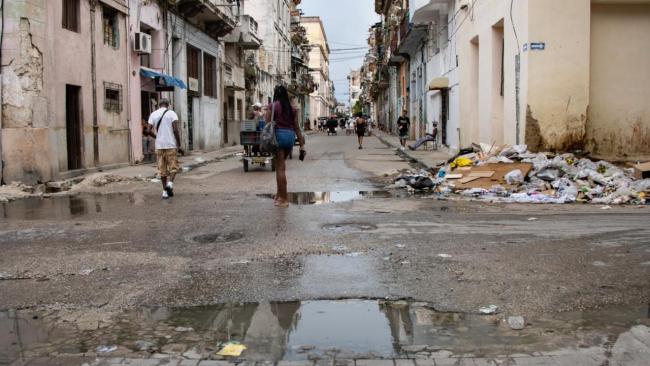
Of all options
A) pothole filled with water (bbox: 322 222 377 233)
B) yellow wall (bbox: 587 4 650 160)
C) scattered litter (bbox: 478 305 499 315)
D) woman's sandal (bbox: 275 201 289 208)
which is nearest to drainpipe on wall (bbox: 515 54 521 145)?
yellow wall (bbox: 587 4 650 160)

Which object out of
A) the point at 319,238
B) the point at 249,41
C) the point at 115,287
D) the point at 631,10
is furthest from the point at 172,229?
the point at 249,41

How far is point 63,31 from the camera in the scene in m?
14.5

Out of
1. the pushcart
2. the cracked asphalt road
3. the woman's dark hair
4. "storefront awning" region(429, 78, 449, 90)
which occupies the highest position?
"storefront awning" region(429, 78, 449, 90)

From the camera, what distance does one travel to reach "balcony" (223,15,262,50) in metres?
33.6

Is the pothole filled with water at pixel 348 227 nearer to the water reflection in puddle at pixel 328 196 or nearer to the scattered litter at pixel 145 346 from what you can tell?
the water reflection in puddle at pixel 328 196

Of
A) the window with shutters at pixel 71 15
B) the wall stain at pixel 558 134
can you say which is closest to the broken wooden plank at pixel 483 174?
the wall stain at pixel 558 134

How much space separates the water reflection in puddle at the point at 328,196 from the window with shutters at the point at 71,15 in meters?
7.82

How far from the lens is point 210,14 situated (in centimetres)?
2683

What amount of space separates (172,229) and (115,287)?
8.41 ft

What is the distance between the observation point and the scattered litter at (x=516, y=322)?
396 centimetres

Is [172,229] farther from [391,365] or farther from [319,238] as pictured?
[391,365]

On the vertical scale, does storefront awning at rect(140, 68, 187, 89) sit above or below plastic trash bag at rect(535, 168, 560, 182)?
above

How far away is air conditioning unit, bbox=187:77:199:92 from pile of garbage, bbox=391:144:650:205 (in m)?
15.6

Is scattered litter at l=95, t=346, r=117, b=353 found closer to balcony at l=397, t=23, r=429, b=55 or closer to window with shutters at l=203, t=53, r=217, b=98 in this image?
balcony at l=397, t=23, r=429, b=55
